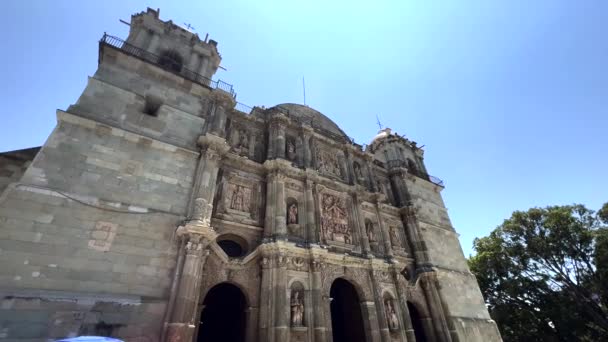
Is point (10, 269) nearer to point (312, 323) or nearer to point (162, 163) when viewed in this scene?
point (162, 163)

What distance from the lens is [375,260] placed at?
14188mm

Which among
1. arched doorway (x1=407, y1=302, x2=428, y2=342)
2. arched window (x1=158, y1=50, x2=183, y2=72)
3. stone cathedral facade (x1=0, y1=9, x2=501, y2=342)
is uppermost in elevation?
arched window (x1=158, y1=50, x2=183, y2=72)

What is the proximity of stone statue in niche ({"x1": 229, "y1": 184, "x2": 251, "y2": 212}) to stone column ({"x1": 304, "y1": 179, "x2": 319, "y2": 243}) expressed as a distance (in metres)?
3.06

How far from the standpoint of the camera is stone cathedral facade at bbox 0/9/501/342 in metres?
7.81

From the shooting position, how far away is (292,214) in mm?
13898

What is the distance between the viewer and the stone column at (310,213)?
13.3 metres

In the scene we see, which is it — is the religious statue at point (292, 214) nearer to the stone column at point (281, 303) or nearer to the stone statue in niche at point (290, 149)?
the stone column at point (281, 303)

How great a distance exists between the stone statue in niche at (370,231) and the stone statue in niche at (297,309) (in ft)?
20.6

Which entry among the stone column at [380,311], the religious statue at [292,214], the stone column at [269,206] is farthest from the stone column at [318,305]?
the stone column at [380,311]

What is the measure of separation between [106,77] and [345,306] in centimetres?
1574

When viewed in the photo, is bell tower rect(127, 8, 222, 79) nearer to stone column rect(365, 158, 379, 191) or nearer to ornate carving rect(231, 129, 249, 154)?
ornate carving rect(231, 129, 249, 154)

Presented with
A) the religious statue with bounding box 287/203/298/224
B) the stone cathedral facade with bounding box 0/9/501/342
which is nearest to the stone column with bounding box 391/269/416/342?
the stone cathedral facade with bounding box 0/9/501/342

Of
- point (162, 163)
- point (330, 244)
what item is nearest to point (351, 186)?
point (330, 244)

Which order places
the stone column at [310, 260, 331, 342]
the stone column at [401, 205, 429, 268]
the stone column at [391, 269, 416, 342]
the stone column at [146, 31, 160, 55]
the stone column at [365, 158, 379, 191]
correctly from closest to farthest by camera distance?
the stone column at [310, 260, 331, 342] < the stone column at [391, 269, 416, 342] < the stone column at [146, 31, 160, 55] < the stone column at [401, 205, 429, 268] < the stone column at [365, 158, 379, 191]
